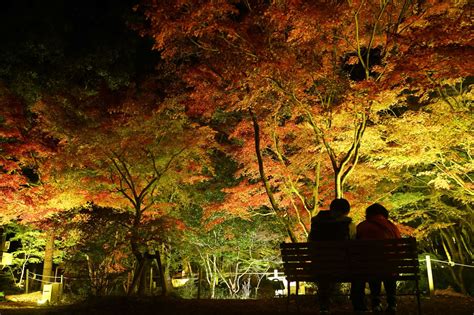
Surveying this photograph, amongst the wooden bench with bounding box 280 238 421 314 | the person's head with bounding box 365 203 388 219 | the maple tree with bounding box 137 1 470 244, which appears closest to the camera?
the wooden bench with bounding box 280 238 421 314

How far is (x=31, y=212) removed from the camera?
1162cm

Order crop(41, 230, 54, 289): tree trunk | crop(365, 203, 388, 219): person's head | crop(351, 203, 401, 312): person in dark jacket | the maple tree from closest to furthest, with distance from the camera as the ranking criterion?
crop(351, 203, 401, 312): person in dark jacket, crop(365, 203, 388, 219): person's head, the maple tree, crop(41, 230, 54, 289): tree trunk

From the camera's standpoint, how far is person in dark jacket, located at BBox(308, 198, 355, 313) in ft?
16.0

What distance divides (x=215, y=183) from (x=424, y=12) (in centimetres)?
935

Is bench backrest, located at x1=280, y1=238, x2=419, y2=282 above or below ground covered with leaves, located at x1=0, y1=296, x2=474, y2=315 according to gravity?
above

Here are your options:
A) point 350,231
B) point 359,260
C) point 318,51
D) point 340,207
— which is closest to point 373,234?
point 350,231

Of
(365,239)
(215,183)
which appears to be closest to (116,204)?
(215,183)

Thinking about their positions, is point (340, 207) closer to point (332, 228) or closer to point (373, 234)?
point (332, 228)

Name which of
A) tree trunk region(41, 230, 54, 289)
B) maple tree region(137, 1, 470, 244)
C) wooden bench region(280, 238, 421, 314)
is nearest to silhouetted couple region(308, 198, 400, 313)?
wooden bench region(280, 238, 421, 314)

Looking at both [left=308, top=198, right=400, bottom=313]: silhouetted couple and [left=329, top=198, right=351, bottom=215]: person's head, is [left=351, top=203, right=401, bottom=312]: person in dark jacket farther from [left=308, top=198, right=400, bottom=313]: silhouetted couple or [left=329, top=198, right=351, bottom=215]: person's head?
[left=329, top=198, right=351, bottom=215]: person's head

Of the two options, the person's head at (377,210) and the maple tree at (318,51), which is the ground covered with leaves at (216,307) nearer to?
A: the person's head at (377,210)

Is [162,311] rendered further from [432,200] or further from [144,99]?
[432,200]

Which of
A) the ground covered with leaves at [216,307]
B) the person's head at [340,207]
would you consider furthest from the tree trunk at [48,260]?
the person's head at [340,207]

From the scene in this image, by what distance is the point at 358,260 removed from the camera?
4.70 metres
